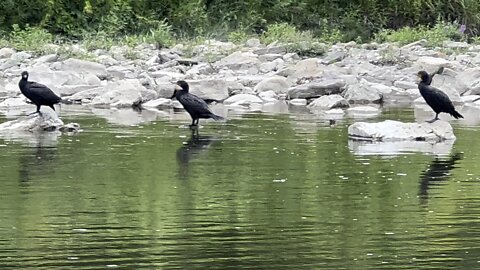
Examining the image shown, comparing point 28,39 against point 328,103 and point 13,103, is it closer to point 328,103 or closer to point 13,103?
point 13,103

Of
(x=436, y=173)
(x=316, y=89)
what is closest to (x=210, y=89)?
(x=316, y=89)

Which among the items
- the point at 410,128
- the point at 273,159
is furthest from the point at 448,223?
the point at 410,128

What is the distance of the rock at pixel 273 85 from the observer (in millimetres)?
22281

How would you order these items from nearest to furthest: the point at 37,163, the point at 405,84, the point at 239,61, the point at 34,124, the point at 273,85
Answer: the point at 37,163 → the point at 34,124 → the point at 273,85 → the point at 405,84 → the point at 239,61

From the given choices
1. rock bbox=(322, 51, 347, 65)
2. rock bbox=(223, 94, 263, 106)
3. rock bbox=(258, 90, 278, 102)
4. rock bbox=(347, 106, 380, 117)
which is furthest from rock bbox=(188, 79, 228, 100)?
rock bbox=(322, 51, 347, 65)

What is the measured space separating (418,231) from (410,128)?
6484 mm

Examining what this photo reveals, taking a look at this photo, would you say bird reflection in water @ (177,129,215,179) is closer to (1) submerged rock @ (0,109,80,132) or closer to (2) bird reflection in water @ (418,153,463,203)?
(1) submerged rock @ (0,109,80,132)

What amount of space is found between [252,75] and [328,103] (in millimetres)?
4348

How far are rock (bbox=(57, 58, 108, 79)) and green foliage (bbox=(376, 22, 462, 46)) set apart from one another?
10140 millimetres

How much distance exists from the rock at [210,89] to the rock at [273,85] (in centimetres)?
137

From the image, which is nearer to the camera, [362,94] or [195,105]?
[195,105]

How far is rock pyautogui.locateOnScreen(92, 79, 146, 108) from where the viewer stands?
19567 mm

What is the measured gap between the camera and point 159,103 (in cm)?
1983

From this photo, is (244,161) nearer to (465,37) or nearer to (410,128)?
(410,128)
